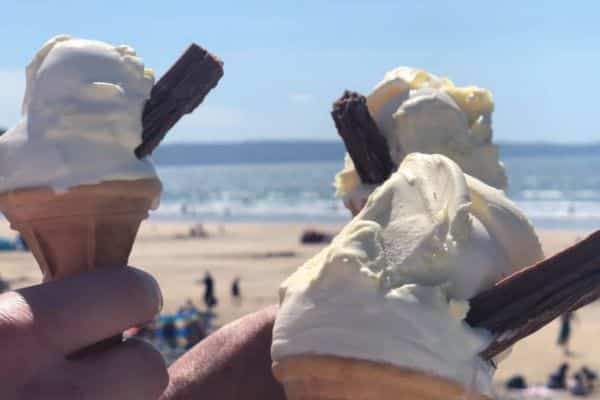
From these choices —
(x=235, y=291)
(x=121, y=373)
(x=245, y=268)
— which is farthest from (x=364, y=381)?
(x=245, y=268)

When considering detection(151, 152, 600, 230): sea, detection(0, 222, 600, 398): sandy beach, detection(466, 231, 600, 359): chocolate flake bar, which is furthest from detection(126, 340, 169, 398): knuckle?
detection(151, 152, 600, 230): sea

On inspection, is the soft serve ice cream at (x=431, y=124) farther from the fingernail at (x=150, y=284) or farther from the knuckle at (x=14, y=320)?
the knuckle at (x=14, y=320)

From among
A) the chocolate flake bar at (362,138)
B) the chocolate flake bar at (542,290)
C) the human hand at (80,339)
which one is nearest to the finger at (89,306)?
the human hand at (80,339)

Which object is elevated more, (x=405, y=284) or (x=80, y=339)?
(x=405, y=284)

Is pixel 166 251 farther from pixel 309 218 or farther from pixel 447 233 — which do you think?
pixel 447 233

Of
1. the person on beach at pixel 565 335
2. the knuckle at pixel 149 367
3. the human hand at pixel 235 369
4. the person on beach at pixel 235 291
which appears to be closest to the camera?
the knuckle at pixel 149 367

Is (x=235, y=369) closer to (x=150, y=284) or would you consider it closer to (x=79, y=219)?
(x=150, y=284)

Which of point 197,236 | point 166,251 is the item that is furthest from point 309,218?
point 166,251
